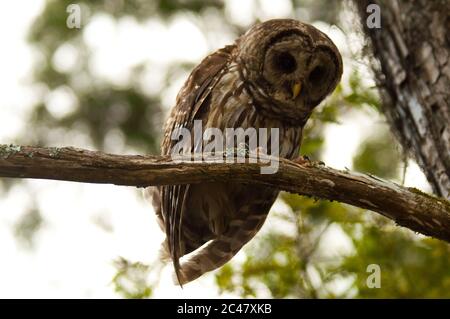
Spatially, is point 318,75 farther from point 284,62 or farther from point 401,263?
point 401,263

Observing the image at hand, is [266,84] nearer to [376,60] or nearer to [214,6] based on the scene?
[376,60]

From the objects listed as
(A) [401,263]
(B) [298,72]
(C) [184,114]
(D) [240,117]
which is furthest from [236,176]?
(A) [401,263]

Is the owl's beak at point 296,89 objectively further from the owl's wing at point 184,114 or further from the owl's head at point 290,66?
the owl's wing at point 184,114

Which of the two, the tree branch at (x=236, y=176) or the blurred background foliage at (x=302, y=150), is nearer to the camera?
the tree branch at (x=236, y=176)

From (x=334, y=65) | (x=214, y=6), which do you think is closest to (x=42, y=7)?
(x=214, y=6)

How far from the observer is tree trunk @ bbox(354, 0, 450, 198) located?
5.63 meters

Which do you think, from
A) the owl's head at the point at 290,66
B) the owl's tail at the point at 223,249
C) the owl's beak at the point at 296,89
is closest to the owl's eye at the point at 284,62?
the owl's head at the point at 290,66

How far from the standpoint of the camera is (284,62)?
6.08 m

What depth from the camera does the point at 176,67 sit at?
9.34m

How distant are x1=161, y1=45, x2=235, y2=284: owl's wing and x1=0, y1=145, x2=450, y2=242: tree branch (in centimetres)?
150

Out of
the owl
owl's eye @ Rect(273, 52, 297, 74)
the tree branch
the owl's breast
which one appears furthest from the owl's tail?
the tree branch

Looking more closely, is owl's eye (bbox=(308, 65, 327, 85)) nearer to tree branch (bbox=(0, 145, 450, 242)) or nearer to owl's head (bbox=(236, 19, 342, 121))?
owl's head (bbox=(236, 19, 342, 121))

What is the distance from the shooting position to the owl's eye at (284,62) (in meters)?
6.03
